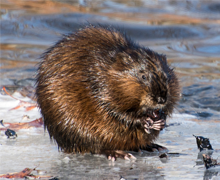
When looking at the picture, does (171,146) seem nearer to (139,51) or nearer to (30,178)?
(139,51)

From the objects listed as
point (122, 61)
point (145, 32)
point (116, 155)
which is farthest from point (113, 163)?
point (145, 32)

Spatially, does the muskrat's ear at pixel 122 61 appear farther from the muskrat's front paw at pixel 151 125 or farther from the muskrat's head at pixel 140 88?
the muskrat's front paw at pixel 151 125

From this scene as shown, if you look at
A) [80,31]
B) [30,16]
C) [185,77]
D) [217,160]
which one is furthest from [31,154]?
[30,16]

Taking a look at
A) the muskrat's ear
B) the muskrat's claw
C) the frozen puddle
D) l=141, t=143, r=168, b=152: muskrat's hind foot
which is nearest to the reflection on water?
the frozen puddle

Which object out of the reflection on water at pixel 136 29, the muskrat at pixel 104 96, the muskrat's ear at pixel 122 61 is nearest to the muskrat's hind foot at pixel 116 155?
the muskrat at pixel 104 96

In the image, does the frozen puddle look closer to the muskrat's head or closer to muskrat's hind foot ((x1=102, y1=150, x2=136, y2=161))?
muskrat's hind foot ((x1=102, y1=150, x2=136, y2=161))
